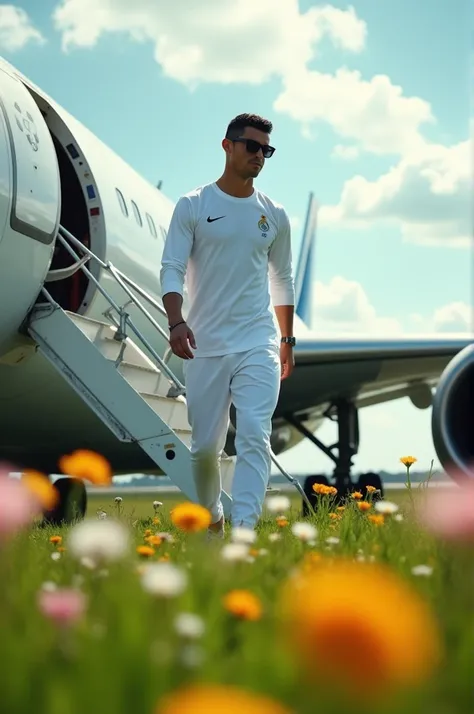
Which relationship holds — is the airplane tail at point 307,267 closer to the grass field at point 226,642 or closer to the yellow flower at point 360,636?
the grass field at point 226,642

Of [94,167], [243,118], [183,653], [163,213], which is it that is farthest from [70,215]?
[183,653]

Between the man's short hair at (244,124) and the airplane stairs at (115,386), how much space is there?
165 cm

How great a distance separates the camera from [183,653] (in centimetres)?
84

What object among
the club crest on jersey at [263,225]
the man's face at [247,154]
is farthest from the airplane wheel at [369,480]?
the man's face at [247,154]

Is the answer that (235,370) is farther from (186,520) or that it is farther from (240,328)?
(186,520)

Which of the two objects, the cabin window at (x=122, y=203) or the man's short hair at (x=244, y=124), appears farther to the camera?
the cabin window at (x=122, y=203)

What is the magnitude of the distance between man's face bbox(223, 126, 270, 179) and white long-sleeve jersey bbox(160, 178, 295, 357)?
13 cm

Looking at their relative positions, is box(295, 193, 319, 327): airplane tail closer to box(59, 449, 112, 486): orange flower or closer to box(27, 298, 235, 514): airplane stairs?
box(27, 298, 235, 514): airplane stairs

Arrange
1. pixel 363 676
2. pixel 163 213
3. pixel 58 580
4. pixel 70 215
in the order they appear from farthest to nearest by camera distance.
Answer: pixel 163 213 → pixel 70 215 → pixel 58 580 → pixel 363 676

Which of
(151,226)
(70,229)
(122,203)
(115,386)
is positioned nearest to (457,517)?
(115,386)

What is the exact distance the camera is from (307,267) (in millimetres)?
19172

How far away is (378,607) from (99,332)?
503 cm

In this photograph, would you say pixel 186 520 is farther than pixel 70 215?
No

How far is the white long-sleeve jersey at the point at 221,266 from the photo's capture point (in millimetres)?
3938
